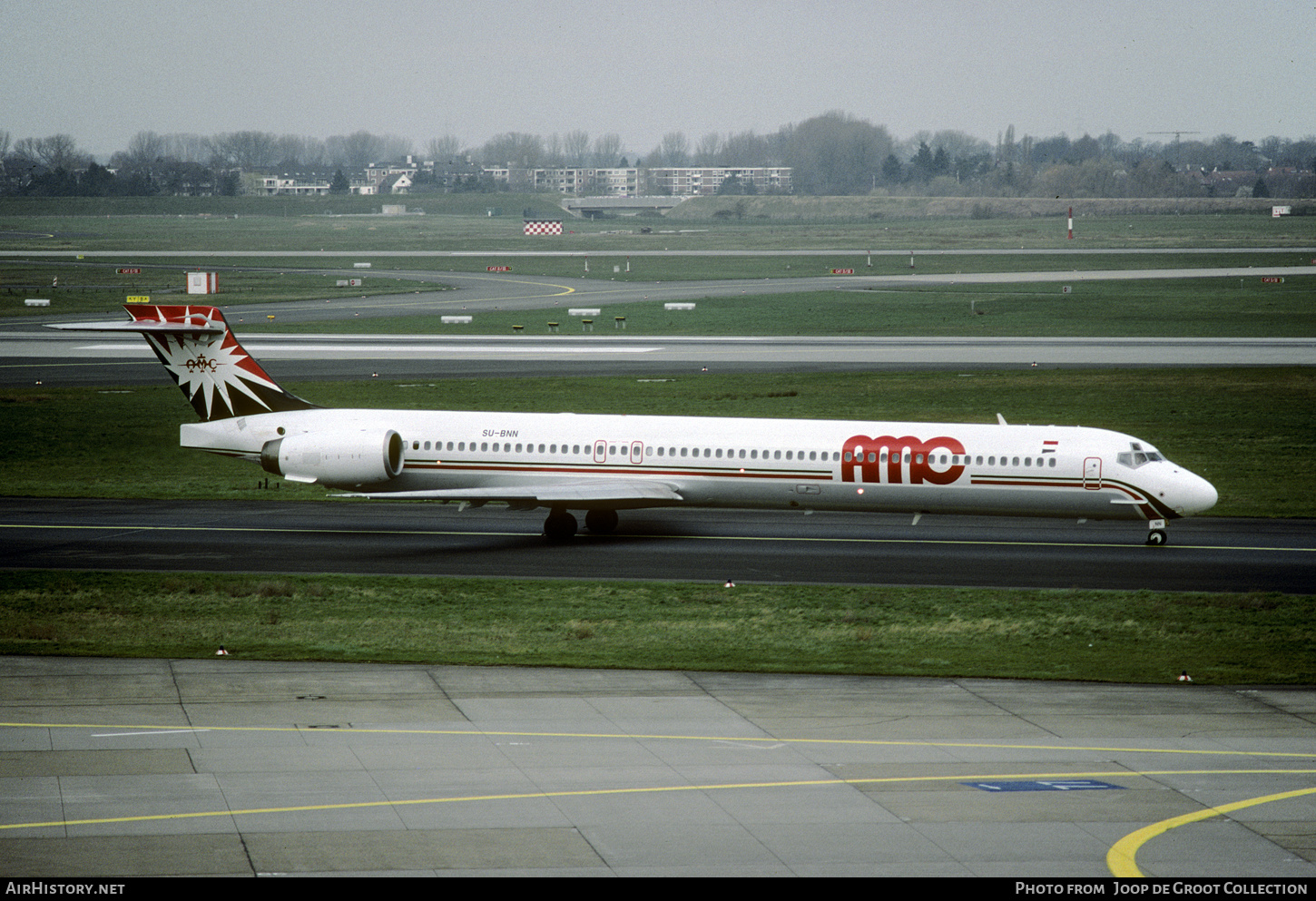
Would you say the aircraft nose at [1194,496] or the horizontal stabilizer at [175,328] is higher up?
the horizontal stabilizer at [175,328]

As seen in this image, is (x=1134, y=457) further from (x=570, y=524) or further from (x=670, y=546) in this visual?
(x=570, y=524)

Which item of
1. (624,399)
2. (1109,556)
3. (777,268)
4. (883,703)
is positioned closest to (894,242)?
(777,268)

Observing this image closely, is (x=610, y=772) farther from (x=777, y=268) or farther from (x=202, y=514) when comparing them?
(x=777, y=268)

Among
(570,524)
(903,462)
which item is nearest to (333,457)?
(570,524)

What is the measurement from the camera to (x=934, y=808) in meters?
17.0

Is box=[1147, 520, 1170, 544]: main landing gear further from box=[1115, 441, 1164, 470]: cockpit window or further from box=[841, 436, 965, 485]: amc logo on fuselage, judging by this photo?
box=[841, 436, 965, 485]: amc logo on fuselage

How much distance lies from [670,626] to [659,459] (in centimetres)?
963

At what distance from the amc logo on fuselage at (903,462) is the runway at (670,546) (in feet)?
6.07

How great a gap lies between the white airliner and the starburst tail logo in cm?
5

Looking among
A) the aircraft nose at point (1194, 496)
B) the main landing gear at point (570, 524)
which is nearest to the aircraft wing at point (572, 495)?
the main landing gear at point (570, 524)

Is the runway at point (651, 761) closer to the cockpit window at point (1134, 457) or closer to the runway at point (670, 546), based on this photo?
the runway at point (670, 546)

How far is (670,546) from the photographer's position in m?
36.3

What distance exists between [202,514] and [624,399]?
23.0m

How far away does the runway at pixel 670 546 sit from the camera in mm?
33062
